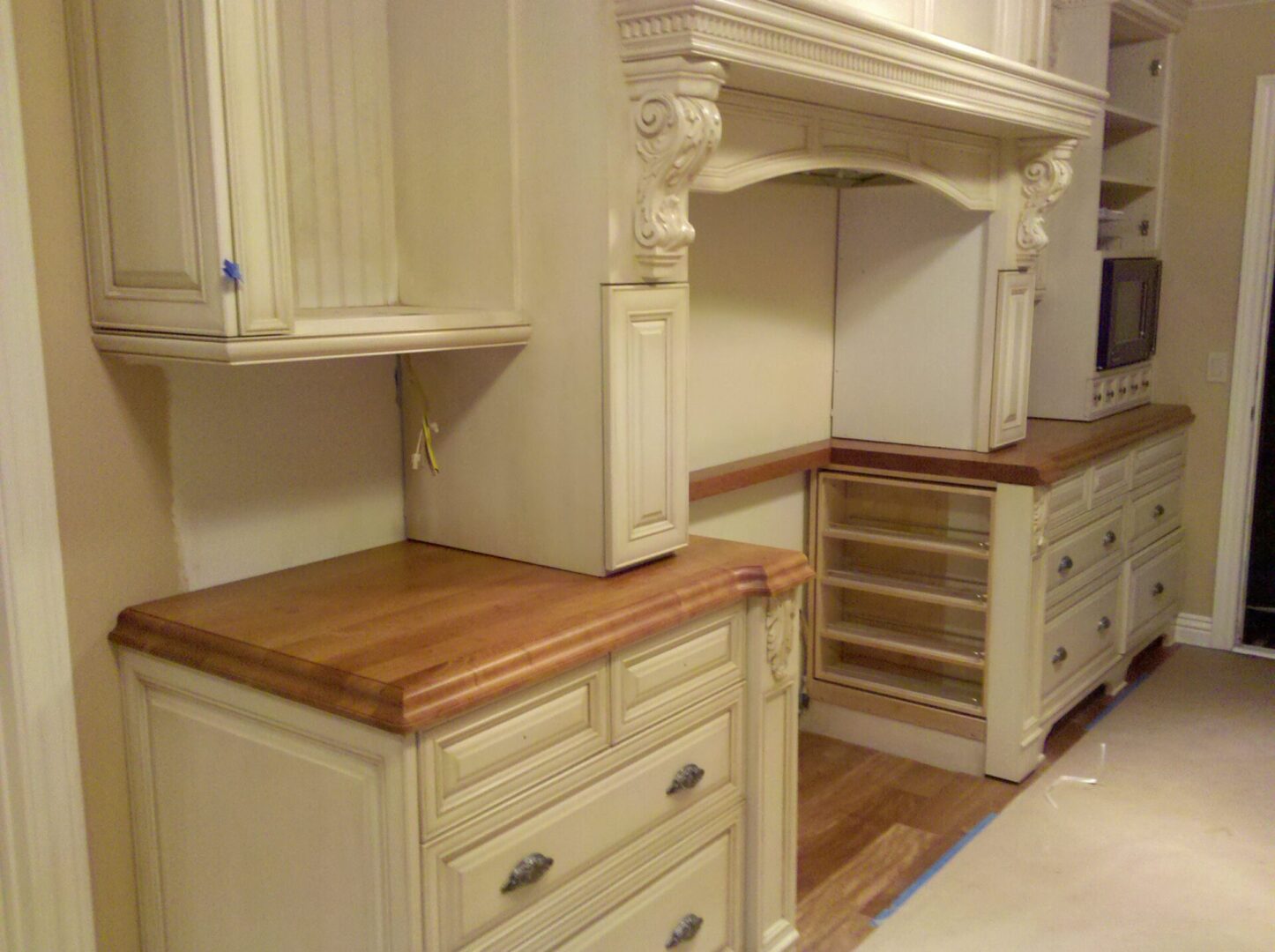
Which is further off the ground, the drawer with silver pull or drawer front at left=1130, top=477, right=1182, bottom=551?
drawer front at left=1130, top=477, right=1182, bottom=551

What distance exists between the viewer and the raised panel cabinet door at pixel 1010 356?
3.15 meters

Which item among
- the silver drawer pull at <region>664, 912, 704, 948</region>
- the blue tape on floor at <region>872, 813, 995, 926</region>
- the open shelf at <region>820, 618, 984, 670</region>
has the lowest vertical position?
the blue tape on floor at <region>872, 813, 995, 926</region>

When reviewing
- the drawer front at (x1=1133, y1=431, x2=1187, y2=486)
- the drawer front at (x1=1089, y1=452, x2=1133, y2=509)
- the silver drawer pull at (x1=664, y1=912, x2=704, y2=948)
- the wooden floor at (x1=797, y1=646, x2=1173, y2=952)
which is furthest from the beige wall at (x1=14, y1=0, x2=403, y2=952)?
the drawer front at (x1=1133, y1=431, x2=1187, y2=486)

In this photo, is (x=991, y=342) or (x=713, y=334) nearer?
(x=713, y=334)

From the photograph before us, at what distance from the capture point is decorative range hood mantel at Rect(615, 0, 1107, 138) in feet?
5.74

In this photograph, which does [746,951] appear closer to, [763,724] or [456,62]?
[763,724]

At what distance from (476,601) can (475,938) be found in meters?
0.51

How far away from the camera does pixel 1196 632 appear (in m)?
4.32

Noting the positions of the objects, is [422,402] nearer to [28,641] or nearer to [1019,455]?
[28,641]

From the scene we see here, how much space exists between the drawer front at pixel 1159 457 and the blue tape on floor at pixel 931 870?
1.46 metres

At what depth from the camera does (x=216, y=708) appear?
5.42 ft

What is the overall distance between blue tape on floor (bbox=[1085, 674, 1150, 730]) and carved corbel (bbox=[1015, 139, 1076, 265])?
1.48 meters

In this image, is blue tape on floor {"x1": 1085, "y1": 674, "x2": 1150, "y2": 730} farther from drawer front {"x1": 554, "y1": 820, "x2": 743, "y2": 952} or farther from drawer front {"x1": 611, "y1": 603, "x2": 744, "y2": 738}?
drawer front {"x1": 611, "y1": 603, "x2": 744, "y2": 738}

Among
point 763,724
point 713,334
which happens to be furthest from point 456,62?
point 763,724
